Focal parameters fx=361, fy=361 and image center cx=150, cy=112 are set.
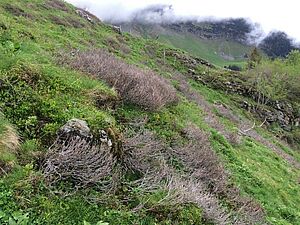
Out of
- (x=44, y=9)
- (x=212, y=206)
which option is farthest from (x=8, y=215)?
(x=44, y=9)

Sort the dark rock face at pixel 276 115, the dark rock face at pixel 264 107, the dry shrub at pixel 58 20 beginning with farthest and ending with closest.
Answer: the dark rock face at pixel 264 107
the dark rock face at pixel 276 115
the dry shrub at pixel 58 20

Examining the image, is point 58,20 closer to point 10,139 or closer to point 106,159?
point 10,139

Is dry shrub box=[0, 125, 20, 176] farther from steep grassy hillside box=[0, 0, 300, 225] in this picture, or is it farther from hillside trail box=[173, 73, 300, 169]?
hillside trail box=[173, 73, 300, 169]

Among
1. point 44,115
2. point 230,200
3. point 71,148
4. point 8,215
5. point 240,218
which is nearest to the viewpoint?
point 8,215

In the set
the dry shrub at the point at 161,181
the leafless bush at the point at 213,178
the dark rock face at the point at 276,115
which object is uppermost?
the dry shrub at the point at 161,181

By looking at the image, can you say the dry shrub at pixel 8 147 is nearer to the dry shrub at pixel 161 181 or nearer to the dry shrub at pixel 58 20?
the dry shrub at pixel 161 181

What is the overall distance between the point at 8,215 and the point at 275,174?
15039mm

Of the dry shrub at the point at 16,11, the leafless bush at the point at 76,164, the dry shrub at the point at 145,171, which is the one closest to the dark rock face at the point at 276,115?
the dry shrub at the point at 16,11

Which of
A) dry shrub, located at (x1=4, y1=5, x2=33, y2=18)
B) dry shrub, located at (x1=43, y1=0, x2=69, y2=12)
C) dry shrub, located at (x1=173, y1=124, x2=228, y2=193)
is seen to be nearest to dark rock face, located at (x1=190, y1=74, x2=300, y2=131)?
dry shrub, located at (x1=43, y1=0, x2=69, y2=12)

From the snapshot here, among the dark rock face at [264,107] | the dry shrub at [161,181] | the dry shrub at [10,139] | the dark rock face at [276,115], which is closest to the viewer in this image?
the dry shrub at [10,139]

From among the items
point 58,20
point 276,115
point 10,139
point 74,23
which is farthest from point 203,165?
point 276,115

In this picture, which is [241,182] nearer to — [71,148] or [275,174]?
[275,174]

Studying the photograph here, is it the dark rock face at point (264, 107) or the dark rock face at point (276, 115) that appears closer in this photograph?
the dark rock face at point (276, 115)

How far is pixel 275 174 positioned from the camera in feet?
59.3
